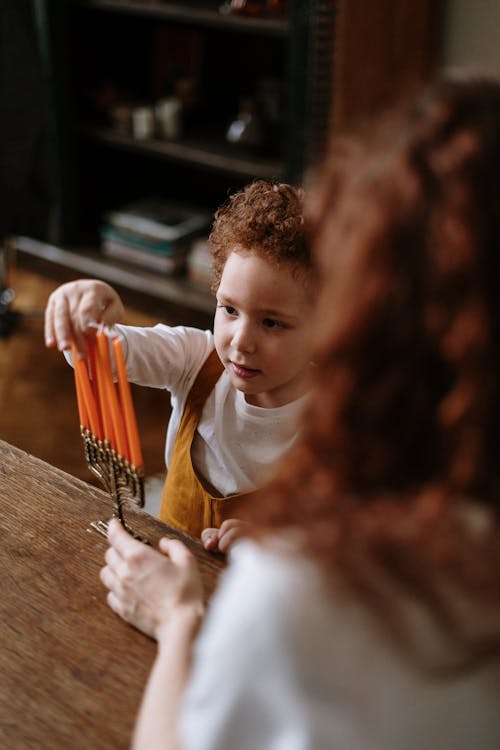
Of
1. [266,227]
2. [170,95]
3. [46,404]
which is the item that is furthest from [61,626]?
[170,95]

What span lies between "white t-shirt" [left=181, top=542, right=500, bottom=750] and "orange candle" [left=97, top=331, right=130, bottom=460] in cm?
48

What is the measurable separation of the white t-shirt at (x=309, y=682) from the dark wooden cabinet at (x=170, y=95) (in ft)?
8.05

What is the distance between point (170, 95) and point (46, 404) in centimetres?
156

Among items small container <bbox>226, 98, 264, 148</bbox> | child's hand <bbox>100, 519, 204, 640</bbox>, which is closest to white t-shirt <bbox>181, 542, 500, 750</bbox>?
child's hand <bbox>100, 519, 204, 640</bbox>

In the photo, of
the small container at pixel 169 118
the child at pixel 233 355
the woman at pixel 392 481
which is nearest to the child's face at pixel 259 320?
the child at pixel 233 355

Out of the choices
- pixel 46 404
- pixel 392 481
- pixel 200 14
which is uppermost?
pixel 392 481

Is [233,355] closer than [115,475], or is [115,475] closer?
[115,475]

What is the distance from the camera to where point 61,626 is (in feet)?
3.42

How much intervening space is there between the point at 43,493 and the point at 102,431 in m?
0.18

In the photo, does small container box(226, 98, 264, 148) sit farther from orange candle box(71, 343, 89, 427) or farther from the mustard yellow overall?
orange candle box(71, 343, 89, 427)

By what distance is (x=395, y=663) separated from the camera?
0.62m

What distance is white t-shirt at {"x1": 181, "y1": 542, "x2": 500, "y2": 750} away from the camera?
607 mm

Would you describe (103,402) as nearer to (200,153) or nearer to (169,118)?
(200,153)

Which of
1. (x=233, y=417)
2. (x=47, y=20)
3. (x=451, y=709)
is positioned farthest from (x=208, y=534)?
(x=47, y=20)
